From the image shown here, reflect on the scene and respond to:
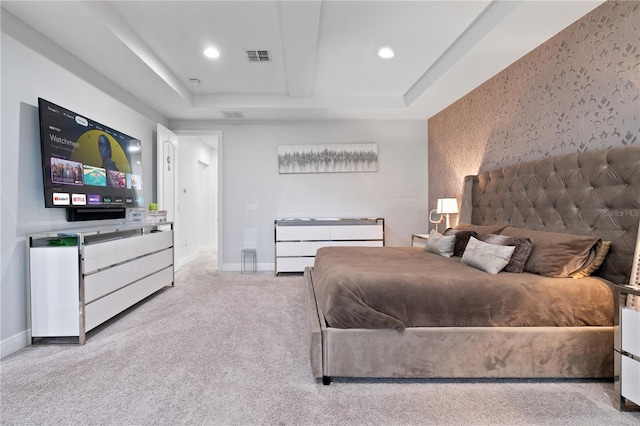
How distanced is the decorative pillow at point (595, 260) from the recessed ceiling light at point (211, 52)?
351 centimetres

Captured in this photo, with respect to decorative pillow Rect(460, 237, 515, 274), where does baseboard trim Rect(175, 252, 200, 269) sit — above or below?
below

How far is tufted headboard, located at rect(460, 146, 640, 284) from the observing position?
1.79 m

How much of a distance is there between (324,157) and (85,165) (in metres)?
3.09

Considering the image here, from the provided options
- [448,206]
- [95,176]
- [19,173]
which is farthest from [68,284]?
[448,206]

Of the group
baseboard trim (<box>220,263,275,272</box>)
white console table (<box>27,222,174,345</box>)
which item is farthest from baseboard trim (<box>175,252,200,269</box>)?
white console table (<box>27,222,174,345</box>)

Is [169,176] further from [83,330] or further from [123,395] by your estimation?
[123,395]

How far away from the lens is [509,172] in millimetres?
2797

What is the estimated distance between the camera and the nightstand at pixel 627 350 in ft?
4.65

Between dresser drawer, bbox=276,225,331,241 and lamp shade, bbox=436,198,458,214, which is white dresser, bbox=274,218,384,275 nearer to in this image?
dresser drawer, bbox=276,225,331,241

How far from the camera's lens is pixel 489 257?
2.11 meters

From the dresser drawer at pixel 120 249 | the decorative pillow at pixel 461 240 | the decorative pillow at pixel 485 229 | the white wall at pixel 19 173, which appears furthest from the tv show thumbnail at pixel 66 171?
the decorative pillow at pixel 485 229

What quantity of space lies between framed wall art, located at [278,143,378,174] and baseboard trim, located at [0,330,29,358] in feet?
11.3

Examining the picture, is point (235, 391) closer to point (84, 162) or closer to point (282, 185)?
point (84, 162)

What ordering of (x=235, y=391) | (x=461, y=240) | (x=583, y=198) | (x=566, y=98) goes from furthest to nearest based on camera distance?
(x=461, y=240) < (x=566, y=98) < (x=583, y=198) < (x=235, y=391)
